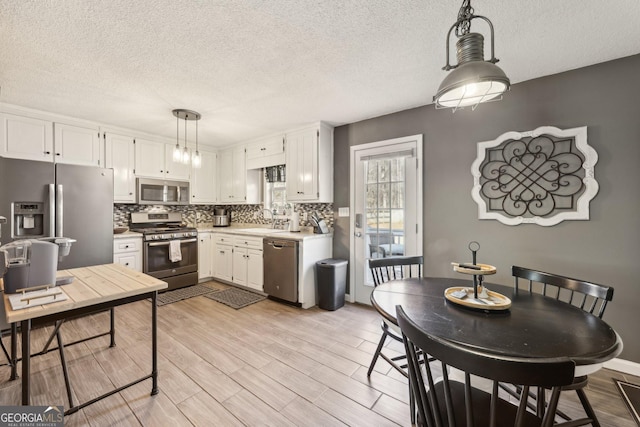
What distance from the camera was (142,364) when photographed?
7.21 feet

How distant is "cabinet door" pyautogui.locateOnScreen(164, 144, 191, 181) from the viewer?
14.5 feet

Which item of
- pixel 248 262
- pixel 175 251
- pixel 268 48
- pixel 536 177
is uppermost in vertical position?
pixel 268 48

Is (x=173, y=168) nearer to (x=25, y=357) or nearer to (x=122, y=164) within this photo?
(x=122, y=164)

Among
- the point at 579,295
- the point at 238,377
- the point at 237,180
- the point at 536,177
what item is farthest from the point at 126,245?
the point at 579,295

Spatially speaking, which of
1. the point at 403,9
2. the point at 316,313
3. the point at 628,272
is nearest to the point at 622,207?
the point at 628,272

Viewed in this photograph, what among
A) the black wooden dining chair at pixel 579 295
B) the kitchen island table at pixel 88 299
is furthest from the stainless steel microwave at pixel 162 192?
the black wooden dining chair at pixel 579 295

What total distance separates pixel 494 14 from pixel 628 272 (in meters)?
2.23

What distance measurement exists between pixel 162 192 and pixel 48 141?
1.42 m

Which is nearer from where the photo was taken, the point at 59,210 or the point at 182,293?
the point at 59,210

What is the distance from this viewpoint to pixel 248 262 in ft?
13.3

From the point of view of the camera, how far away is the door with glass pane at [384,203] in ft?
10.5

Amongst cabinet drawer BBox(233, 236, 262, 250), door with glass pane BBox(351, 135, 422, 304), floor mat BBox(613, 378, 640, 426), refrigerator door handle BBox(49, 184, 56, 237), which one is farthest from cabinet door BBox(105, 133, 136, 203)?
floor mat BBox(613, 378, 640, 426)

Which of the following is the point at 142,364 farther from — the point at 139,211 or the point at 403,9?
the point at 403,9

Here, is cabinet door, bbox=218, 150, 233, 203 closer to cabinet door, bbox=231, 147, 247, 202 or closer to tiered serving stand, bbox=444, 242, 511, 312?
cabinet door, bbox=231, 147, 247, 202
